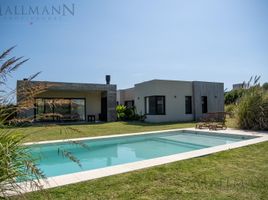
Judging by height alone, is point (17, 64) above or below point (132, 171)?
above

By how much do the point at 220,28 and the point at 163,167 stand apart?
9.11 m

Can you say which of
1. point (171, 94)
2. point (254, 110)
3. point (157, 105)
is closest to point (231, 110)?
point (254, 110)

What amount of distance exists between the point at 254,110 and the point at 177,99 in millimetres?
7999

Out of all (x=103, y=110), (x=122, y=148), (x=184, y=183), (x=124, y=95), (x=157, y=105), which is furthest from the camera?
(x=124, y=95)

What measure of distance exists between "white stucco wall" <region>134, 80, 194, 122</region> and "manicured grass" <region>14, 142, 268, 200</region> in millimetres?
12873

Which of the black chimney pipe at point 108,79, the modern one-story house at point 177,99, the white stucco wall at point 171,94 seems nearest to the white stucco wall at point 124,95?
the modern one-story house at point 177,99

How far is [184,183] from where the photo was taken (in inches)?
151

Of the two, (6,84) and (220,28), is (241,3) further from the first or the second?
(6,84)

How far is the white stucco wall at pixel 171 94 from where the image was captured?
17984 millimetres

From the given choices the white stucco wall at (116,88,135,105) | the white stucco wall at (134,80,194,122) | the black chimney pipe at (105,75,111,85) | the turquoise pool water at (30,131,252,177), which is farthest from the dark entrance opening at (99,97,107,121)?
the turquoise pool water at (30,131,252,177)

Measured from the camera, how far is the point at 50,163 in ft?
22.3

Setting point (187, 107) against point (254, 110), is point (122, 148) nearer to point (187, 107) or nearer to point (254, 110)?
point (254, 110)

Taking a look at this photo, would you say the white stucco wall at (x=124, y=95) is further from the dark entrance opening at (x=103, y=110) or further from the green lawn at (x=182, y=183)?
the green lawn at (x=182, y=183)

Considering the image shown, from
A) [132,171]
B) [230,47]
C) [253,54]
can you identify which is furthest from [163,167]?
[253,54]
